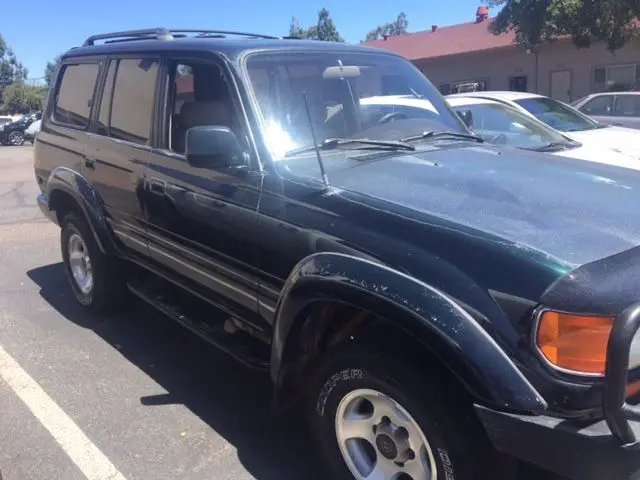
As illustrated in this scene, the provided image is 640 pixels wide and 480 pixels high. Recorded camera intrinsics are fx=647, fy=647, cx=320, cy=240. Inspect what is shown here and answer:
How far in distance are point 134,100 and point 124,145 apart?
299 mm

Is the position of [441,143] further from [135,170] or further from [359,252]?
[135,170]

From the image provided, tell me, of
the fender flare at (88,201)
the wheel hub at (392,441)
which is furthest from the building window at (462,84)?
the wheel hub at (392,441)

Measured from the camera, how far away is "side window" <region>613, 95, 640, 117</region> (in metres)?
A: 12.8

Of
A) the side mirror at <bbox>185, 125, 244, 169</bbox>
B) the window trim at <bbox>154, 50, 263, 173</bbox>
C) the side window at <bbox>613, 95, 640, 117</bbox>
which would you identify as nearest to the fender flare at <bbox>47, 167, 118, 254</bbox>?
the window trim at <bbox>154, 50, 263, 173</bbox>

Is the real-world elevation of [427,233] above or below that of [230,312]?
above

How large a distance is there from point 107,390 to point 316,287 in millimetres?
1994

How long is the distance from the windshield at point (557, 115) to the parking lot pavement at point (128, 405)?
6300 millimetres

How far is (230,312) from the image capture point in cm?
350

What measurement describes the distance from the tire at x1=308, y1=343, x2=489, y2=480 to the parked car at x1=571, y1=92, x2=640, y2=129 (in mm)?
11436

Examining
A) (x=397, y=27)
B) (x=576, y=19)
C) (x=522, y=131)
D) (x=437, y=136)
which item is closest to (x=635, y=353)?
(x=437, y=136)

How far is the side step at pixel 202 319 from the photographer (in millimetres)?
3373

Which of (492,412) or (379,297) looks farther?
(379,297)

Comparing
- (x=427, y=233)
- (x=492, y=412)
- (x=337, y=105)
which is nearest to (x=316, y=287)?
(x=427, y=233)

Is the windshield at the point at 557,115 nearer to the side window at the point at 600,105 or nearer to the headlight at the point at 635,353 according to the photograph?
the side window at the point at 600,105
